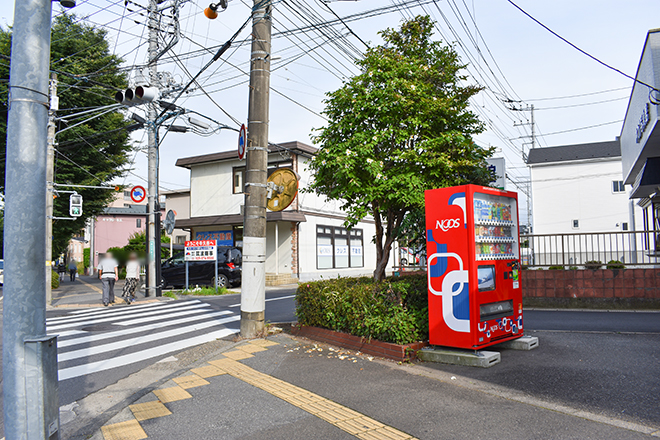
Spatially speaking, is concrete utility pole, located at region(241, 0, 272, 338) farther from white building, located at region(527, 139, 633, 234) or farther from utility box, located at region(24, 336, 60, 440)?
white building, located at region(527, 139, 633, 234)

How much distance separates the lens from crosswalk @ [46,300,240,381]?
23.2 feet

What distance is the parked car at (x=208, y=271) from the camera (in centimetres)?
1977

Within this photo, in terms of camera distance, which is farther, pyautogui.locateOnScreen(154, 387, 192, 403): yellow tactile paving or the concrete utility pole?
the concrete utility pole

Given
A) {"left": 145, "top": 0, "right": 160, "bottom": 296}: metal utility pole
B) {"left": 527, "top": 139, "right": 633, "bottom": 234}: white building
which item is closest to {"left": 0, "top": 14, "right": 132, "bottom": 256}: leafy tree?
{"left": 145, "top": 0, "right": 160, "bottom": 296}: metal utility pole

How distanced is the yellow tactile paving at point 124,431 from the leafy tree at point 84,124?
2047cm

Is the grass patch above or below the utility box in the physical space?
below

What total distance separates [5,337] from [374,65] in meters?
6.30

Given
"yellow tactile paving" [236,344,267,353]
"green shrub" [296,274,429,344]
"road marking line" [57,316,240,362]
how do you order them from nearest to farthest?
"green shrub" [296,274,429,344]
"yellow tactile paving" [236,344,267,353]
"road marking line" [57,316,240,362]

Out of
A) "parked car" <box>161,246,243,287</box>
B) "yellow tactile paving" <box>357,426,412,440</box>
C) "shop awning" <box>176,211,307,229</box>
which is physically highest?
"shop awning" <box>176,211,307,229</box>

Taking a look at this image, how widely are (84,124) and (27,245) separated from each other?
23674mm

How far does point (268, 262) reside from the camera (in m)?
23.1

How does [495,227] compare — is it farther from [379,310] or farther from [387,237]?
[387,237]

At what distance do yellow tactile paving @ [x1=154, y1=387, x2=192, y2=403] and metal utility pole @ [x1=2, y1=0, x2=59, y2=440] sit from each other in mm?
2104

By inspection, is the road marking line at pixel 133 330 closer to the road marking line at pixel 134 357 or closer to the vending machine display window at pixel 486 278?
the road marking line at pixel 134 357
